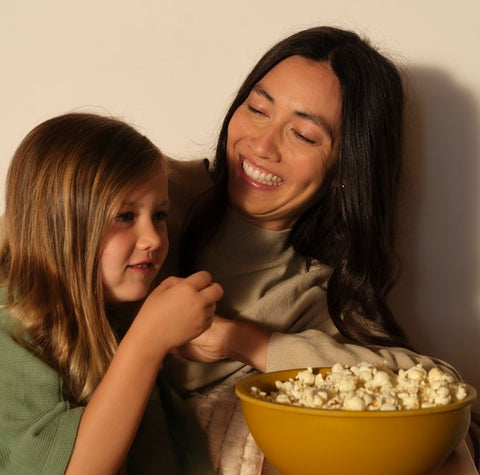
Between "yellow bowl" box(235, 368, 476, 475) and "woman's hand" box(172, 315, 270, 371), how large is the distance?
290 millimetres

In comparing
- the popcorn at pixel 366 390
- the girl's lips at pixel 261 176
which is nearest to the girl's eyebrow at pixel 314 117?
the girl's lips at pixel 261 176

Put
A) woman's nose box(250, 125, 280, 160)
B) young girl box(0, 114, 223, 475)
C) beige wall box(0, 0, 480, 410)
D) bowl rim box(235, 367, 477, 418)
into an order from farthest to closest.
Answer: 1. beige wall box(0, 0, 480, 410)
2. woman's nose box(250, 125, 280, 160)
3. young girl box(0, 114, 223, 475)
4. bowl rim box(235, 367, 477, 418)

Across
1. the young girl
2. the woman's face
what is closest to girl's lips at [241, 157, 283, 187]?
the woman's face

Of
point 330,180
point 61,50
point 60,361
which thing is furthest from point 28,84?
point 60,361

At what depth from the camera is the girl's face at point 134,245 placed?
4.13ft

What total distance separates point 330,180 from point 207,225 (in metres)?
0.26

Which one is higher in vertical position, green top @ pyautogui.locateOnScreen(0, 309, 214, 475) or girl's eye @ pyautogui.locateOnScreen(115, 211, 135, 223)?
girl's eye @ pyautogui.locateOnScreen(115, 211, 135, 223)

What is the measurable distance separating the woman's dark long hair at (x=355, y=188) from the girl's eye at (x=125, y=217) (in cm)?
33

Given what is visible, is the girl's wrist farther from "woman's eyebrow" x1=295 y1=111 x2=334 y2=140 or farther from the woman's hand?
"woman's eyebrow" x1=295 y1=111 x2=334 y2=140

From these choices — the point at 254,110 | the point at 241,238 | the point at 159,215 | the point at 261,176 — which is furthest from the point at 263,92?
the point at 159,215

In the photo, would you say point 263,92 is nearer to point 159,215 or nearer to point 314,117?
point 314,117

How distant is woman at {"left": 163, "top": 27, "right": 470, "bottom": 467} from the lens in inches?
61.1

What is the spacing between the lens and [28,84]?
1.88m

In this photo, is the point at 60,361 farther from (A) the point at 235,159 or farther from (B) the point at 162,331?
(A) the point at 235,159
